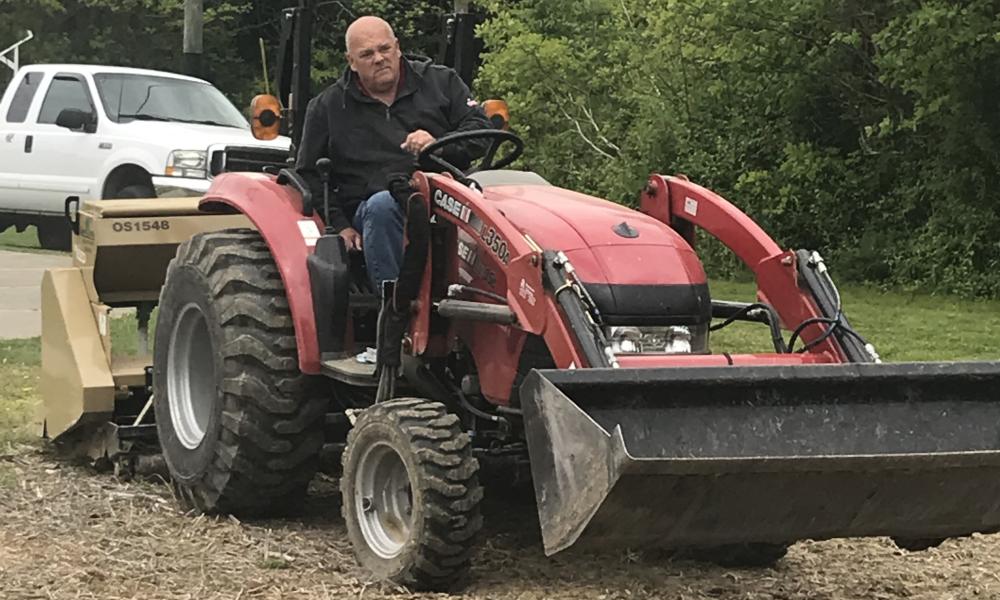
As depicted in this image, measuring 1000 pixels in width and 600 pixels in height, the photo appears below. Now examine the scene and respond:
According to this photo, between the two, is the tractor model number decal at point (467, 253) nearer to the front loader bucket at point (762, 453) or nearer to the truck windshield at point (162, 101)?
the front loader bucket at point (762, 453)

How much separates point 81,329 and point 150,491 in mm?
897

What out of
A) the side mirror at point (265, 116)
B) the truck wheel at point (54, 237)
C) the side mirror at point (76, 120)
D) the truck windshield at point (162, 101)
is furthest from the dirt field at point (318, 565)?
the truck wheel at point (54, 237)

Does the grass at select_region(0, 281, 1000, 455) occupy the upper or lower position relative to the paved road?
upper

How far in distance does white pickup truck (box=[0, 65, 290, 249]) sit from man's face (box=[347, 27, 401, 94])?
28.0 feet

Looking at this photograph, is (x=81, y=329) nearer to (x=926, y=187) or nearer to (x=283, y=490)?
(x=283, y=490)

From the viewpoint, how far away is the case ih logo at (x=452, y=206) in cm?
580

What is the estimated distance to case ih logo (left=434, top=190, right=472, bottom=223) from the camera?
19.0 feet

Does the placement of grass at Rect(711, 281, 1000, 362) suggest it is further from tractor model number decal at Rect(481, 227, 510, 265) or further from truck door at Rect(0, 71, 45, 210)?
truck door at Rect(0, 71, 45, 210)

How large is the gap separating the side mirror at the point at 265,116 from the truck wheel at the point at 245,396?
0.45 metres

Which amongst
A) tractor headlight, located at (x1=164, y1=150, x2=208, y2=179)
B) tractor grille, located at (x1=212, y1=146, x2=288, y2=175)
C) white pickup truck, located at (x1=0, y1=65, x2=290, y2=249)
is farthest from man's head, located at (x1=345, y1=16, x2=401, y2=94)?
tractor headlight, located at (x1=164, y1=150, x2=208, y2=179)

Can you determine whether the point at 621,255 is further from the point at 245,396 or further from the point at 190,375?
the point at 190,375

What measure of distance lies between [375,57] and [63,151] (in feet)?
36.7

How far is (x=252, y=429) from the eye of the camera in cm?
639

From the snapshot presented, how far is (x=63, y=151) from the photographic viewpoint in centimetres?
1706
